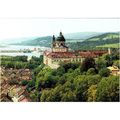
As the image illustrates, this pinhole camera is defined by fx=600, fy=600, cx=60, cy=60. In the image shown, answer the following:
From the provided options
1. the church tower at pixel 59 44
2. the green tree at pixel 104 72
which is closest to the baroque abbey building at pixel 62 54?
the church tower at pixel 59 44

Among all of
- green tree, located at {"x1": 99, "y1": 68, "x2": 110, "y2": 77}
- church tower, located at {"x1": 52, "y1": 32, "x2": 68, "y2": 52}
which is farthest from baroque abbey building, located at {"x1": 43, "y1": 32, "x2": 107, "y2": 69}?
green tree, located at {"x1": 99, "y1": 68, "x2": 110, "y2": 77}

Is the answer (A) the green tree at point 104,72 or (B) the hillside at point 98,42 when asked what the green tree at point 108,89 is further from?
(B) the hillside at point 98,42

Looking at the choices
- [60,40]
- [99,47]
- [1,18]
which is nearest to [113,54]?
[99,47]

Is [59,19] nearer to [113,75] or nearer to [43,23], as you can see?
[43,23]

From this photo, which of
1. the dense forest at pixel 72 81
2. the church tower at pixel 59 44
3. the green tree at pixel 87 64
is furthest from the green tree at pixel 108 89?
the church tower at pixel 59 44

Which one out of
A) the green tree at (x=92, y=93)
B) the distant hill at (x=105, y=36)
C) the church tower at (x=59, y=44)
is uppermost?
the distant hill at (x=105, y=36)

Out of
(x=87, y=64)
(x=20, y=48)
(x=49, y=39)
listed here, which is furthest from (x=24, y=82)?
(x=87, y=64)

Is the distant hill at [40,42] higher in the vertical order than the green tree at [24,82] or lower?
higher

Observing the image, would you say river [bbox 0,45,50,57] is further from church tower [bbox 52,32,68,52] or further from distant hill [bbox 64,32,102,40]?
distant hill [bbox 64,32,102,40]
